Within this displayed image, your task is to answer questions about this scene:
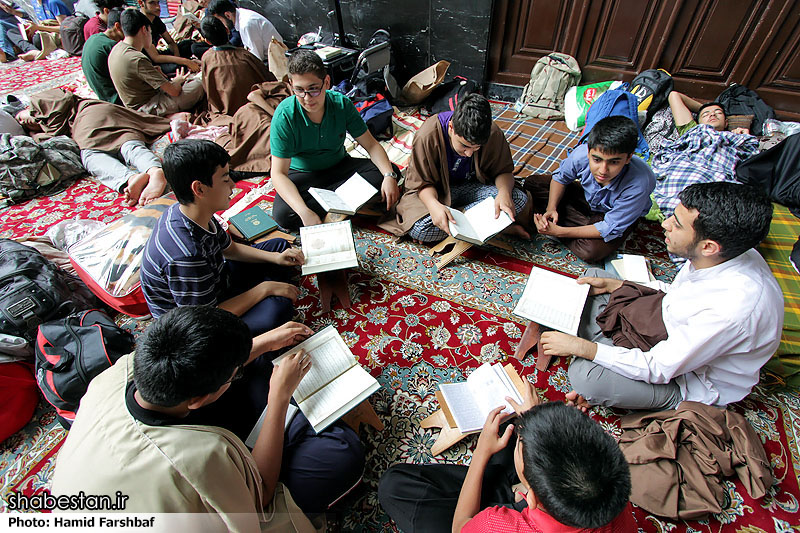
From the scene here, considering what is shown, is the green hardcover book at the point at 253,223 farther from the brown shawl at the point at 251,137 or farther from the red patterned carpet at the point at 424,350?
the brown shawl at the point at 251,137

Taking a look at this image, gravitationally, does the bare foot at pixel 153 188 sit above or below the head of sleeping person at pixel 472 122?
below

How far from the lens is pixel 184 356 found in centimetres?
103

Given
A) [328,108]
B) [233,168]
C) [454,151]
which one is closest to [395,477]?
[454,151]

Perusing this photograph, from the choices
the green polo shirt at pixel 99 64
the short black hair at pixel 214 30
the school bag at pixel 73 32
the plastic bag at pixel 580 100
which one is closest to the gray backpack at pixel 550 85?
the plastic bag at pixel 580 100

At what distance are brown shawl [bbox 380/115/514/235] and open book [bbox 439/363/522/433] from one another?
1294 mm

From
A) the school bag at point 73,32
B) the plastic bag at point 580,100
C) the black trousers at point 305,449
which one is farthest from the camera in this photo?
the school bag at point 73,32

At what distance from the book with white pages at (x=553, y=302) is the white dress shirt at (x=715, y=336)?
0.24 m

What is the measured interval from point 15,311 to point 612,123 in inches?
138

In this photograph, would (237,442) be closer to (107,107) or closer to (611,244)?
(611,244)

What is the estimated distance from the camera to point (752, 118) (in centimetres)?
→ 363

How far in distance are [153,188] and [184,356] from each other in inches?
114

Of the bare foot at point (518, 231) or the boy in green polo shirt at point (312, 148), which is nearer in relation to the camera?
the boy in green polo shirt at point (312, 148)

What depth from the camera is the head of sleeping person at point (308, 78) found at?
2316 mm

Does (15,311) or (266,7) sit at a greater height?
(266,7)
